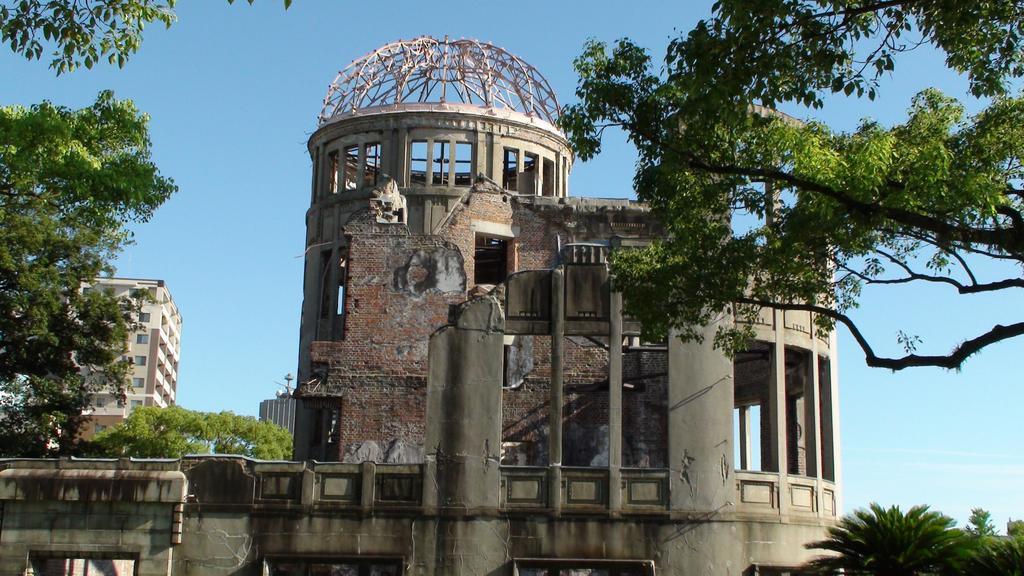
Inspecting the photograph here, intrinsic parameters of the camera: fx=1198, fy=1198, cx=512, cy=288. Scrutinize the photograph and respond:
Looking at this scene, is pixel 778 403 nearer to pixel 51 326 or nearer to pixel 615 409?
pixel 615 409

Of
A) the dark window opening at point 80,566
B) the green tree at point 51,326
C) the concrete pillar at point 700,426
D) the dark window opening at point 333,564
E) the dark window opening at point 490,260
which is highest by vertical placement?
the dark window opening at point 490,260

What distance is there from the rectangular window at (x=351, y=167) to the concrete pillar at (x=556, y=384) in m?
18.8

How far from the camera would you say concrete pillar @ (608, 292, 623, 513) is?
2384 centimetres

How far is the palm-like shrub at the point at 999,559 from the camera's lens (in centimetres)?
1717

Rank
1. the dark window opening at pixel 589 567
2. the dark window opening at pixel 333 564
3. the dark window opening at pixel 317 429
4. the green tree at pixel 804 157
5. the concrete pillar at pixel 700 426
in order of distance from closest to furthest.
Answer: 1. the green tree at pixel 804 157
2. the dark window opening at pixel 589 567
3. the dark window opening at pixel 333 564
4. the concrete pillar at pixel 700 426
5. the dark window opening at pixel 317 429

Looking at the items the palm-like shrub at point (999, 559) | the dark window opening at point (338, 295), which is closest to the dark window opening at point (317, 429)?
the dark window opening at point (338, 295)

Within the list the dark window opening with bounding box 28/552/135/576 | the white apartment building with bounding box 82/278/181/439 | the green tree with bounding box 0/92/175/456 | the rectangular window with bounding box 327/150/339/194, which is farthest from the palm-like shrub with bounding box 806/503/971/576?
the white apartment building with bounding box 82/278/181/439

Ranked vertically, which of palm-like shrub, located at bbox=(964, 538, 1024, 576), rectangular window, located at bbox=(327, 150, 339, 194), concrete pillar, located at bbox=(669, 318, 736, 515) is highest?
rectangular window, located at bbox=(327, 150, 339, 194)

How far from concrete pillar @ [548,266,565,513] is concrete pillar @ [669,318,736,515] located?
7.39 ft

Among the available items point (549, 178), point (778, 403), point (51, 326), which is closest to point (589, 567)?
point (778, 403)

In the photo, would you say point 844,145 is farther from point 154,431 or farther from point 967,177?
point 154,431

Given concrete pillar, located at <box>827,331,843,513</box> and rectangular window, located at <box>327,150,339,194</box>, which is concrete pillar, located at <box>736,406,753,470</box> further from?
rectangular window, located at <box>327,150,339,194</box>

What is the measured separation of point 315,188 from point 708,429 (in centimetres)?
2245

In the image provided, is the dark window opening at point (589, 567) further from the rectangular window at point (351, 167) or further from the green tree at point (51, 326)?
the rectangular window at point (351, 167)
